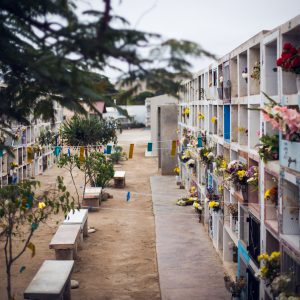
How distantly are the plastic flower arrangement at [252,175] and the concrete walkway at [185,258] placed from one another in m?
3.45

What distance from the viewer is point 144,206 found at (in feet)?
90.8

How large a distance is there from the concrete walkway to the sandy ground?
1.20 ft

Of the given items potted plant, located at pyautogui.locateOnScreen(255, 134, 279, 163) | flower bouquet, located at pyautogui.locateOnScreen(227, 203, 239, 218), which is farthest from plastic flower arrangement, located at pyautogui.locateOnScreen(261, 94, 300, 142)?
flower bouquet, located at pyautogui.locateOnScreen(227, 203, 239, 218)

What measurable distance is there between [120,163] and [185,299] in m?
33.9

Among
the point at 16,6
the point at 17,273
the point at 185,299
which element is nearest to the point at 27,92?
the point at 16,6

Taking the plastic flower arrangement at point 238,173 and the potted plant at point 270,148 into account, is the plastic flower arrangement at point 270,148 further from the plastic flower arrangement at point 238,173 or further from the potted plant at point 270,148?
the plastic flower arrangement at point 238,173

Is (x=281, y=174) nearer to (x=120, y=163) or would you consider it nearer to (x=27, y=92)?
(x=27, y=92)

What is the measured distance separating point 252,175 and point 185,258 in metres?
5.75

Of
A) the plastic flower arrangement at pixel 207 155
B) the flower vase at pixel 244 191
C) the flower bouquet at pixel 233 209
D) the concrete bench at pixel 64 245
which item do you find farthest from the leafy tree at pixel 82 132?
the flower vase at pixel 244 191

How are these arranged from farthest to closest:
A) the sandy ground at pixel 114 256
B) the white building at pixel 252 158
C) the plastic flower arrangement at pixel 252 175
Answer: the sandy ground at pixel 114 256
the plastic flower arrangement at pixel 252 175
the white building at pixel 252 158

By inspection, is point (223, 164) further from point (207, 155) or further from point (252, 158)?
point (207, 155)

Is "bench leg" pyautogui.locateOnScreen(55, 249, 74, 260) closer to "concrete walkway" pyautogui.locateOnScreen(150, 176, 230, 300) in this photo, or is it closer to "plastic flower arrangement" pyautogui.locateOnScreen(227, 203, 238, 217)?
"concrete walkway" pyautogui.locateOnScreen(150, 176, 230, 300)

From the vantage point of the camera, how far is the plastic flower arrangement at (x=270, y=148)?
10961mm

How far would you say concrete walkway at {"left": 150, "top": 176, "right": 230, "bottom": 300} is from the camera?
15.0 meters
